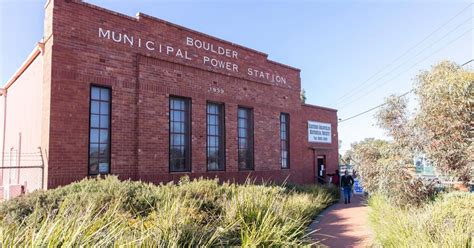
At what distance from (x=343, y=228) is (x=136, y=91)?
7761mm

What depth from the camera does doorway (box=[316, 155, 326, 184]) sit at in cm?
2042

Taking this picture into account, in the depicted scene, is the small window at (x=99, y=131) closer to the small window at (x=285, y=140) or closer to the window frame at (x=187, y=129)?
the window frame at (x=187, y=129)

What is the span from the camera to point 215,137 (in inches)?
555

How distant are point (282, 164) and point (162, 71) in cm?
839

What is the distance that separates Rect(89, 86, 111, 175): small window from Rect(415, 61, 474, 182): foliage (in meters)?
8.93

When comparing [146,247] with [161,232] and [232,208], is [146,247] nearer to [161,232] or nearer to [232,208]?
[161,232]

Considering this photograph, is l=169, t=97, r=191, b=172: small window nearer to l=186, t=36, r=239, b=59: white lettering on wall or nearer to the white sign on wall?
l=186, t=36, r=239, b=59: white lettering on wall

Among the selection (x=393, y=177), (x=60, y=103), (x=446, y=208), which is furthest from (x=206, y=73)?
(x=446, y=208)

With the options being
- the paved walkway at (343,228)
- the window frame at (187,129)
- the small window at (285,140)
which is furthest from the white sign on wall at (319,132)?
the window frame at (187,129)

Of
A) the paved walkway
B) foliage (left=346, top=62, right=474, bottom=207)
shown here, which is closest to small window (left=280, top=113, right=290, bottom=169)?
the paved walkway

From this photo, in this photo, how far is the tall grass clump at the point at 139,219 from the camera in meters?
3.47

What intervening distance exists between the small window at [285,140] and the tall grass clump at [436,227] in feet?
32.7

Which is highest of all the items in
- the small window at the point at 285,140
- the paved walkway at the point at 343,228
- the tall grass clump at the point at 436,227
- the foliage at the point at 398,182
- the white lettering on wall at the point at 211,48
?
the white lettering on wall at the point at 211,48

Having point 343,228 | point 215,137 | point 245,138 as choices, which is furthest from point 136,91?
point 343,228
